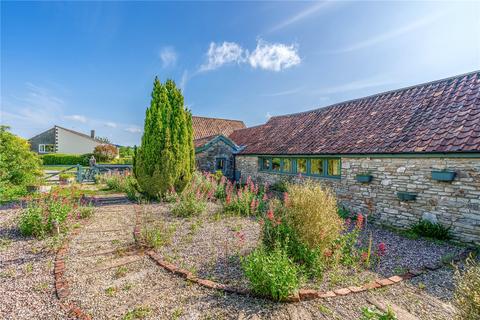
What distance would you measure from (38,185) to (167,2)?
9.13m

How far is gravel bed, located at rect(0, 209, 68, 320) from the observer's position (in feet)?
9.32

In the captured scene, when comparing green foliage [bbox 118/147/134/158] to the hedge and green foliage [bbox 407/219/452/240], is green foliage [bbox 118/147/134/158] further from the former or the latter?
green foliage [bbox 407/219/452/240]

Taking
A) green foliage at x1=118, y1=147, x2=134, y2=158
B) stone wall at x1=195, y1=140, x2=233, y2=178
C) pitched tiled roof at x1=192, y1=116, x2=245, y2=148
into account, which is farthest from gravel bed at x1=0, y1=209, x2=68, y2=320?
green foliage at x1=118, y1=147, x2=134, y2=158

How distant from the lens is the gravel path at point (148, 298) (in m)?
2.84

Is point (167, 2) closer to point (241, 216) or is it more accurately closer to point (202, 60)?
point (202, 60)

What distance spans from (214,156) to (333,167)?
8534mm

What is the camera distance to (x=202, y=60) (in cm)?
1208

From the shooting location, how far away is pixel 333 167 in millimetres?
9391

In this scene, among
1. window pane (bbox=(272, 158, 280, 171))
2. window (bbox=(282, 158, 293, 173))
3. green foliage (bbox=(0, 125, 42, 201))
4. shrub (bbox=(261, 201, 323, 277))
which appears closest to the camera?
shrub (bbox=(261, 201, 323, 277))

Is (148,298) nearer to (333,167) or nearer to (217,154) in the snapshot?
(333,167)

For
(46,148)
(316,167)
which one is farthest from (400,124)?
(46,148)

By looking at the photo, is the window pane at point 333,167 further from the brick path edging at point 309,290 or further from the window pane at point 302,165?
the brick path edging at point 309,290

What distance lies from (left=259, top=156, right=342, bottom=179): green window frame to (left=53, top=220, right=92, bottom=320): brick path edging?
846 centimetres

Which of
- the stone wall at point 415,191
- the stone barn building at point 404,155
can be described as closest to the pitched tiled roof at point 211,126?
the stone barn building at point 404,155
